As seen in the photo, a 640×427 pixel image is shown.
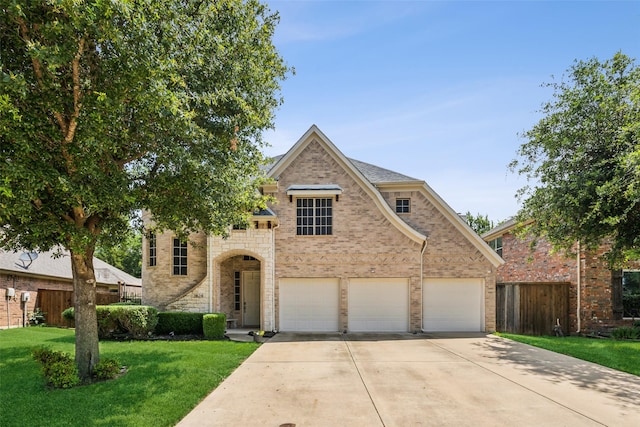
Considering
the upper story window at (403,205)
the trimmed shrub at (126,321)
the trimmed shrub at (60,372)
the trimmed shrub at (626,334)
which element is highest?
the upper story window at (403,205)

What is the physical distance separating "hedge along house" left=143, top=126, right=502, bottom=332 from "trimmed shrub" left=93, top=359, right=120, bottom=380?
7625 mm

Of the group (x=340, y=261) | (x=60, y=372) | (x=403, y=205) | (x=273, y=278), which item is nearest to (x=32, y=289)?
(x=273, y=278)

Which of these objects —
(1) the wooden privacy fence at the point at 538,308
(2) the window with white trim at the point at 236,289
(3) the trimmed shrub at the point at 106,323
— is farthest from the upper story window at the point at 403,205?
(3) the trimmed shrub at the point at 106,323

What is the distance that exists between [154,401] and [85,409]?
3.24 ft

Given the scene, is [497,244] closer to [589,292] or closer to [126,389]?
[589,292]

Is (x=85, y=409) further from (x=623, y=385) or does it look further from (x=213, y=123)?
(x=623, y=385)

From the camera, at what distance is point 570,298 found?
55.7 ft

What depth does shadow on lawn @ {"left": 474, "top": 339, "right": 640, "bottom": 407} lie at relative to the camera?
773 centimetres

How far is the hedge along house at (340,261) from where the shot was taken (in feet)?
52.7

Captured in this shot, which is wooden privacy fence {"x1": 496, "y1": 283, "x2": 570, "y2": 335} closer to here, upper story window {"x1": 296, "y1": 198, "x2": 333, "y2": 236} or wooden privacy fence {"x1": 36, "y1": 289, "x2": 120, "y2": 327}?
upper story window {"x1": 296, "y1": 198, "x2": 333, "y2": 236}

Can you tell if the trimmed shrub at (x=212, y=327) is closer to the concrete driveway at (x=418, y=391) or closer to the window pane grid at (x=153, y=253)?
the concrete driveway at (x=418, y=391)

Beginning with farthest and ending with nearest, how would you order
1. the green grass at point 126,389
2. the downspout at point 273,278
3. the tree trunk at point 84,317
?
the downspout at point 273,278 < the tree trunk at point 84,317 < the green grass at point 126,389

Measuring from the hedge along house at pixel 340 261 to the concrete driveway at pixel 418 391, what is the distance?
4.32 m

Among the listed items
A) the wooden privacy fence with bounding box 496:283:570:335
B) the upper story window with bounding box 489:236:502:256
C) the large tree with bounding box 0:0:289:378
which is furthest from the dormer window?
the upper story window with bounding box 489:236:502:256
